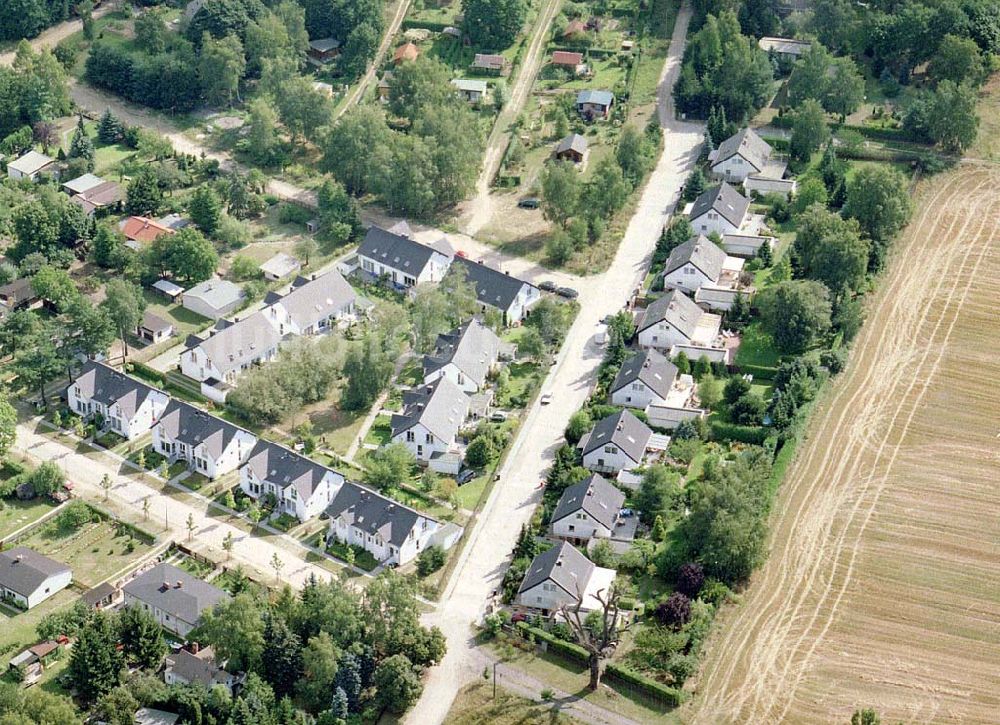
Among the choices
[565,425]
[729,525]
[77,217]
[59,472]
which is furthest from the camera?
[77,217]

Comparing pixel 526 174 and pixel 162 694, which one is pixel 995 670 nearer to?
pixel 162 694

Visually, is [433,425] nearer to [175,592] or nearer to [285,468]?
[285,468]

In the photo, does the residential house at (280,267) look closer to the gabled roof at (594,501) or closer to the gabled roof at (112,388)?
the gabled roof at (112,388)

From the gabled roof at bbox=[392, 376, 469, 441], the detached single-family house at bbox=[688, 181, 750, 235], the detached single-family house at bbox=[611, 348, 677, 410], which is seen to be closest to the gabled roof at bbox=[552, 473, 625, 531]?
the detached single-family house at bbox=[611, 348, 677, 410]

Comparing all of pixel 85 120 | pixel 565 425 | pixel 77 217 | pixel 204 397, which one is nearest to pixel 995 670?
pixel 565 425

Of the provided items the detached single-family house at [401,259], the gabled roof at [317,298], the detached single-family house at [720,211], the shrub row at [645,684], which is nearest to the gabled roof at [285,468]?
the gabled roof at [317,298]

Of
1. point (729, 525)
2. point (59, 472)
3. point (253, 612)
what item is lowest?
point (59, 472)

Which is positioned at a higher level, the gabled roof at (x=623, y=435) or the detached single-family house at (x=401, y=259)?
the gabled roof at (x=623, y=435)
